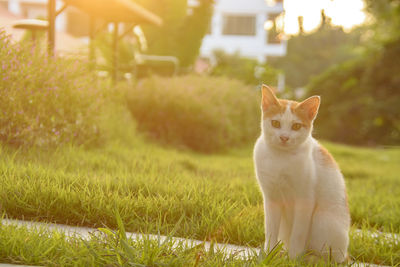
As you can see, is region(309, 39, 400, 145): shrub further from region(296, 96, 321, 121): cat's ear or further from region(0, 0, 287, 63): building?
region(0, 0, 287, 63): building

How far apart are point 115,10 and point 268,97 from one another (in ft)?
17.4

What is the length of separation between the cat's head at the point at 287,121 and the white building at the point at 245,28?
95.7 ft

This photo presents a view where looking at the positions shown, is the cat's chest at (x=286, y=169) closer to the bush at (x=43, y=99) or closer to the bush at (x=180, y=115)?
the bush at (x=43, y=99)

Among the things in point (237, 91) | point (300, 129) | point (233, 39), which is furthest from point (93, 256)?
point (233, 39)

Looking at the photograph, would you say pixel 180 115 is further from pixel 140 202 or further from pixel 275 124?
pixel 275 124

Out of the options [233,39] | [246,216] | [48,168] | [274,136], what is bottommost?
[246,216]

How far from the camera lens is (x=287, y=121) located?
2.64 meters

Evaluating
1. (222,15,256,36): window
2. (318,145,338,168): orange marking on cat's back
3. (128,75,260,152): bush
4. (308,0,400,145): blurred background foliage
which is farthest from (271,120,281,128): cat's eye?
(222,15,256,36): window

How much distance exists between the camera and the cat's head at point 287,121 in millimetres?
2592

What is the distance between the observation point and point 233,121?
896cm

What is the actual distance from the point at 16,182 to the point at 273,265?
1913 millimetres

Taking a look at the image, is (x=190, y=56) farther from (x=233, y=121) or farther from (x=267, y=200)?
(x=267, y=200)

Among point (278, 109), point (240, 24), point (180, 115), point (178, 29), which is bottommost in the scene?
point (180, 115)

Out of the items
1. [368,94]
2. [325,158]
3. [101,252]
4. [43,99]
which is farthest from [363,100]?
[101,252]
